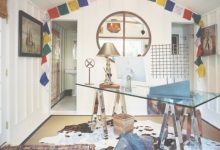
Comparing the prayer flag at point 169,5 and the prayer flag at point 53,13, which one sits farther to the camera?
the prayer flag at point 169,5

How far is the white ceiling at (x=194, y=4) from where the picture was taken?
374 cm

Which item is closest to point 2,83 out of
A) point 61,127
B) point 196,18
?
point 61,127

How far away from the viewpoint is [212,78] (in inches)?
160

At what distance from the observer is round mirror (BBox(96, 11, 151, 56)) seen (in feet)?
15.0

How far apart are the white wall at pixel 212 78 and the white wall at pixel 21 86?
3.27 m

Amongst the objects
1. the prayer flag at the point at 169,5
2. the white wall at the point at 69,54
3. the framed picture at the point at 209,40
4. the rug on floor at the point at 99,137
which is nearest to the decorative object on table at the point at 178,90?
the rug on floor at the point at 99,137

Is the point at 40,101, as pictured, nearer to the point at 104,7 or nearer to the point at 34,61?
the point at 34,61

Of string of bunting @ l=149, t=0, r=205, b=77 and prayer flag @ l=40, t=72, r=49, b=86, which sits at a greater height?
string of bunting @ l=149, t=0, r=205, b=77

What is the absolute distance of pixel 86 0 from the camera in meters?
4.50

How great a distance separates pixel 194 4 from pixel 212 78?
4.93 ft

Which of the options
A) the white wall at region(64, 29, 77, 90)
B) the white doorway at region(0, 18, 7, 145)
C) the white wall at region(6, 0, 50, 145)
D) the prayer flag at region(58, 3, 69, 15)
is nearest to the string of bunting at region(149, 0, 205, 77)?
the prayer flag at region(58, 3, 69, 15)

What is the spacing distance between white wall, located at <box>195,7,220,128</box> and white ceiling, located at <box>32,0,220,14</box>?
113mm

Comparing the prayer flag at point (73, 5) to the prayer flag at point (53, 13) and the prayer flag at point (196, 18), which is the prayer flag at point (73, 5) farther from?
the prayer flag at point (196, 18)

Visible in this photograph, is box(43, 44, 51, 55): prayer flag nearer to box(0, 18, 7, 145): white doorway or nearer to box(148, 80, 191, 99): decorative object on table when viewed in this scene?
box(0, 18, 7, 145): white doorway
